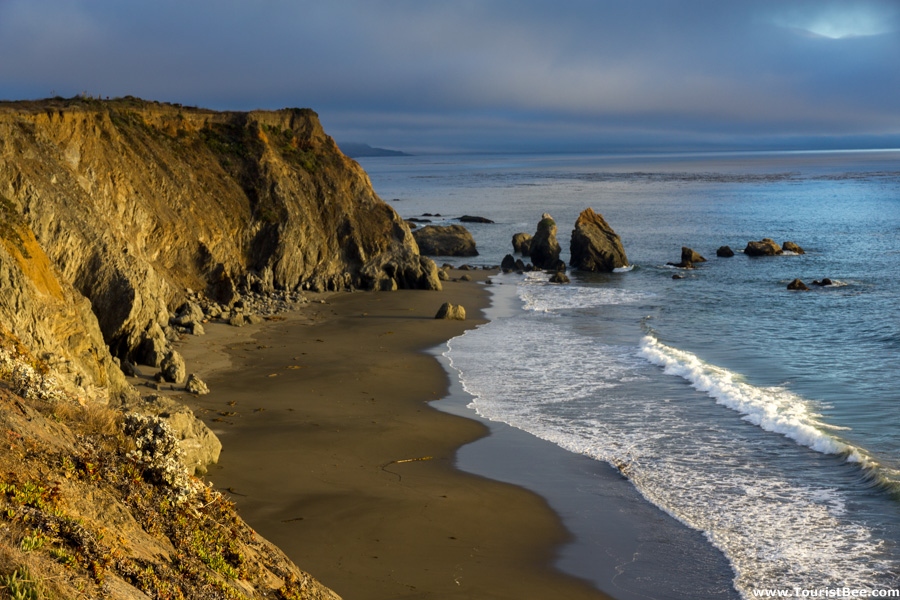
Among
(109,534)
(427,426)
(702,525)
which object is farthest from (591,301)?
(109,534)

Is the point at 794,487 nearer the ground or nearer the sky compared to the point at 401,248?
nearer the ground

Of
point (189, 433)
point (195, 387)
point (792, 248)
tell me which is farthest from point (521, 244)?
point (189, 433)

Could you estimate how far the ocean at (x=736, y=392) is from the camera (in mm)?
13133

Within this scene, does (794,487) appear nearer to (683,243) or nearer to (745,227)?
(683,243)

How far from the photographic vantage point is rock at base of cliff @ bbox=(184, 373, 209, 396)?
762 inches

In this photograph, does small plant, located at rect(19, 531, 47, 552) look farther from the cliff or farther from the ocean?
the ocean

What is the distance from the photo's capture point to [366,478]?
14836 mm

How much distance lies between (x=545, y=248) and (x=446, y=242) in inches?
339

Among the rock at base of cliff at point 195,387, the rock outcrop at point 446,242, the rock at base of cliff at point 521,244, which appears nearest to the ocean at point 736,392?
the rock outcrop at point 446,242

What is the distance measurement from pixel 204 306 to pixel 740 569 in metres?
22.7

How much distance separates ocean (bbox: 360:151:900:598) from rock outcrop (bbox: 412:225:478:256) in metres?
2.43

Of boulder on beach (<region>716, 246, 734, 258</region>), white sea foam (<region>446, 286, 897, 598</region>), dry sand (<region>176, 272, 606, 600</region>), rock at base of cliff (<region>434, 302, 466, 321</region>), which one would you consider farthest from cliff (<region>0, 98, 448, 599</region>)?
boulder on beach (<region>716, 246, 734, 258</region>)

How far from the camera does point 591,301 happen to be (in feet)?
124

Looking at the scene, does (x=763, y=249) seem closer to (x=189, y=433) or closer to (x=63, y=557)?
(x=189, y=433)
